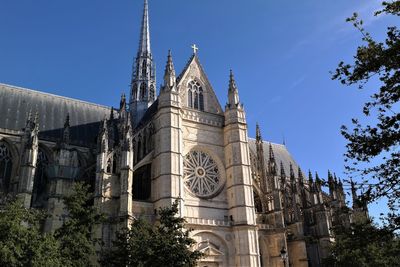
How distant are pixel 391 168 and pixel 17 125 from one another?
3164 centimetres

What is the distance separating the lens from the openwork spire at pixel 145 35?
48312mm

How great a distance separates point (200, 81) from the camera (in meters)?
34.4

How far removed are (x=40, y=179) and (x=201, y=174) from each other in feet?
41.3

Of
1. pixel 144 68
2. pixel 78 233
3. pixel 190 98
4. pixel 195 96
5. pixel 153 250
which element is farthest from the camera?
pixel 144 68

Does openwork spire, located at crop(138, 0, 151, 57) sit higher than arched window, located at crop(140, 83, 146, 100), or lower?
higher

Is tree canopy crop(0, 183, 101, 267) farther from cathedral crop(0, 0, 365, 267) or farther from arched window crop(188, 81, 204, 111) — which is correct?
arched window crop(188, 81, 204, 111)

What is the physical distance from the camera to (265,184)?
33.2 meters

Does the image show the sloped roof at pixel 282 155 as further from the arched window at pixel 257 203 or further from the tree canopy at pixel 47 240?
the tree canopy at pixel 47 240

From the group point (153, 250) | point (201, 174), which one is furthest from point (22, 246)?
point (201, 174)

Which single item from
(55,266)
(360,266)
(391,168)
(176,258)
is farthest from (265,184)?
(391,168)

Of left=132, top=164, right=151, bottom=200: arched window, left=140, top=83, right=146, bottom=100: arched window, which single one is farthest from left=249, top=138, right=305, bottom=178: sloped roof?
left=132, top=164, right=151, bottom=200: arched window

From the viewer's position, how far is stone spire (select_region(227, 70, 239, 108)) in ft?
111

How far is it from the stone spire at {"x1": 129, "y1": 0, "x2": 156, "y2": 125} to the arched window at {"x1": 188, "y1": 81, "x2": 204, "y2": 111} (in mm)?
10533

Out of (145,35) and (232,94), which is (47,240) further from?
(145,35)
